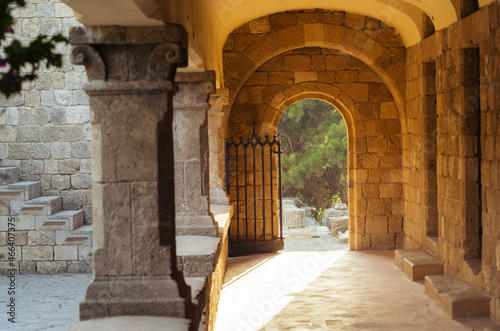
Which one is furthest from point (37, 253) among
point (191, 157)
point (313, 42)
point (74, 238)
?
point (313, 42)

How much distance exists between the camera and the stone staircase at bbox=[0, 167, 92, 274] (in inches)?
325

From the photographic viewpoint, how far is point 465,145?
6.29 metres

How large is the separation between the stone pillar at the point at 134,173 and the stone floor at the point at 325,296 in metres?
2.41

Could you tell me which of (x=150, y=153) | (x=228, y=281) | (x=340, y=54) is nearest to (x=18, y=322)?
(x=228, y=281)

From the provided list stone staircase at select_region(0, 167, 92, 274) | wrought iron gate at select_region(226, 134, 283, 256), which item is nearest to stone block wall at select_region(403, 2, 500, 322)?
wrought iron gate at select_region(226, 134, 283, 256)

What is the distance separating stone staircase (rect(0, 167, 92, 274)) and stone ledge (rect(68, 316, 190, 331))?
18.1 feet

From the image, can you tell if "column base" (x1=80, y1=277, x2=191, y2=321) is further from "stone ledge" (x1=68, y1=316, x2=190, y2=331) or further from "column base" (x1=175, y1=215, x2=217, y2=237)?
"column base" (x1=175, y1=215, x2=217, y2=237)

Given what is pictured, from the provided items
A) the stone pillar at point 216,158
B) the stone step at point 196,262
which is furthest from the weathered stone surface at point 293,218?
the stone step at point 196,262

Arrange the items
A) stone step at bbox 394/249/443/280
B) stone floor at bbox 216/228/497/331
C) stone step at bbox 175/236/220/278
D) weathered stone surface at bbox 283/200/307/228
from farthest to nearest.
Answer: weathered stone surface at bbox 283/200/307/228 → stone step at bbox 394/249/443/280 → stone floor at bbox 216/228/497/331 → stone step at bbox 175/236/220/278

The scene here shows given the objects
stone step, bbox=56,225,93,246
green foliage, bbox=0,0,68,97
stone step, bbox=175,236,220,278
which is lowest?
stone step, bbox=56,225,93,246

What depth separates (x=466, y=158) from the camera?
20.6 ft

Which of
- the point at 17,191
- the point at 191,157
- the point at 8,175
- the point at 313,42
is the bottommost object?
the point at 17,191

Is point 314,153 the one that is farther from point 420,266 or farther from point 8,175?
point 420,266

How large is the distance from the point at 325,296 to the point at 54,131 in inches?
194
